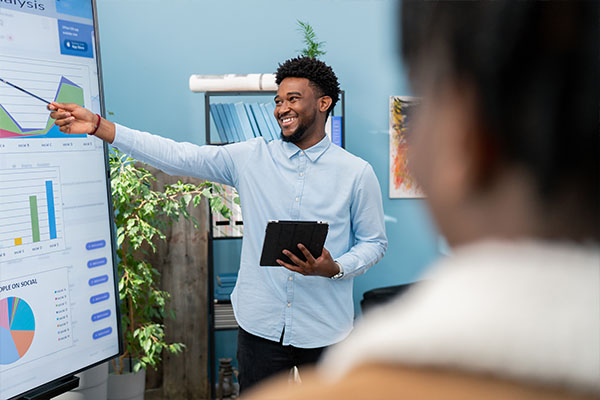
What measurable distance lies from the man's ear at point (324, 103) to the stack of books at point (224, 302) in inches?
59.5

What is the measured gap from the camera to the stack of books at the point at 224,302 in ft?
10.5

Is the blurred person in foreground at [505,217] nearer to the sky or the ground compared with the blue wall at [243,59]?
nearer to the ground

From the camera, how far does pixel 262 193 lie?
1.95m

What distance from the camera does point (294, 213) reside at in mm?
1920

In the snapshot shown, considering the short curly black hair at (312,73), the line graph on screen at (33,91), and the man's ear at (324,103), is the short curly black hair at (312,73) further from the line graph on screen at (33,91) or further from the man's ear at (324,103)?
the line graph on screen at (33,91)

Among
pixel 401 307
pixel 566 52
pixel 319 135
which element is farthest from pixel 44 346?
pixel 566 52

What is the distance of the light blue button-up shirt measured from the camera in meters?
1.87

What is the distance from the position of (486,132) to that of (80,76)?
5.42ft

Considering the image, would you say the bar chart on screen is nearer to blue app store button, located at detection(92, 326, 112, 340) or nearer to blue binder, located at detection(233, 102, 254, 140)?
blue app store button, located at detection(92, 326, 112, 340)

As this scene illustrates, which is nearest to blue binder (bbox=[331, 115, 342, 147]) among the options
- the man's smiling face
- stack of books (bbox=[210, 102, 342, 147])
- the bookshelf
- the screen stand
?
the bookshelf

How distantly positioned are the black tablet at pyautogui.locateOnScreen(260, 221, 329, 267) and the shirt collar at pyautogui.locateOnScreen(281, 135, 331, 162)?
34cm

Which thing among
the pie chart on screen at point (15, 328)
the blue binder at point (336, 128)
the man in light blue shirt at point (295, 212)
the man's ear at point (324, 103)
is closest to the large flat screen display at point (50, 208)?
the pie chart on screen at point (15, 328)

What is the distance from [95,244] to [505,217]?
5.44 ft

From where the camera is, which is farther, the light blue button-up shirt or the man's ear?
the man's ear
